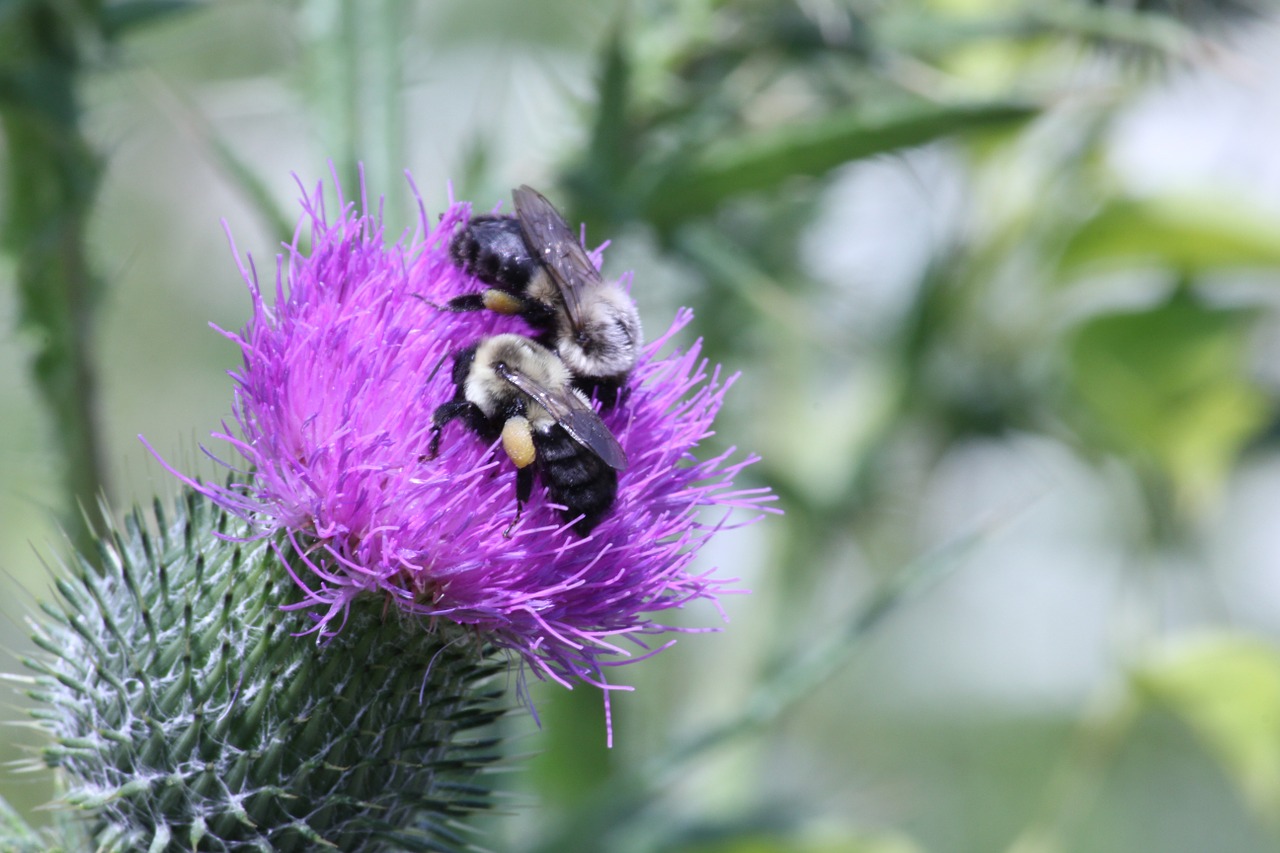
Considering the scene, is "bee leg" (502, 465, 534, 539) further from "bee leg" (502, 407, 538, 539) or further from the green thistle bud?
the green thistle bud

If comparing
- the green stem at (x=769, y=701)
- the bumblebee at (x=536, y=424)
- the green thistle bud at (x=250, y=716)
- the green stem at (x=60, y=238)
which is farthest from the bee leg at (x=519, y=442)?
the green stem at (x=60, y=238)

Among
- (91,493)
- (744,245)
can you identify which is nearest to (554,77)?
(744,245)

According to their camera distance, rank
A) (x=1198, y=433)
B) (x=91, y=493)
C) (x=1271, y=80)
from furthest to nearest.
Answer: (x=1198, y=433) → (x=1271, y=80) → (x=91, y=493)

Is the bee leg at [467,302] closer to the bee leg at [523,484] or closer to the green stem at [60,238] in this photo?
the bee leg at [523,484]

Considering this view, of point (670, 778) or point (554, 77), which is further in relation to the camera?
point (554, 77)

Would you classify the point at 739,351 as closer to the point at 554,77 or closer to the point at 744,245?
the point at 744,245

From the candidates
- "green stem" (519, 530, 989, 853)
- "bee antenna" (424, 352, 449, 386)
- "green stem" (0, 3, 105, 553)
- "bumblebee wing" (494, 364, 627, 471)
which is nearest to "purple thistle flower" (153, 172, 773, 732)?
"bee antenna" (424, 352, 449, 386)

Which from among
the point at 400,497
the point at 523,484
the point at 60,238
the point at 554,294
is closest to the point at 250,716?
the point at 400,497
